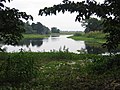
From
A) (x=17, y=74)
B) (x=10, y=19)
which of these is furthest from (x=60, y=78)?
(x=10, y=19)

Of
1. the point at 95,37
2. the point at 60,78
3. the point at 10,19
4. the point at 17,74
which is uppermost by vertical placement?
the point at 10,19

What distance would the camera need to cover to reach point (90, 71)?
42.2 ft

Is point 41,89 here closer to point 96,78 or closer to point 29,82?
point 29,82

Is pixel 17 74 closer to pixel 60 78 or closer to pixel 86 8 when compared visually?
pixel 60 78

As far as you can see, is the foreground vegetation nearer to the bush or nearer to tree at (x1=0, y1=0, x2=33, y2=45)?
the bush

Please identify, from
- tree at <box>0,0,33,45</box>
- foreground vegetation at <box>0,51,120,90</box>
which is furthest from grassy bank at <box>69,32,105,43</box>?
tree at <box>0,0,33,45</box>

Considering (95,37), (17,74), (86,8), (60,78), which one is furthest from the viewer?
(95,37)

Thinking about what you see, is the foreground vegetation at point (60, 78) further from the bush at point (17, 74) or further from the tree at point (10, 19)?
the tree at point (10, 19)

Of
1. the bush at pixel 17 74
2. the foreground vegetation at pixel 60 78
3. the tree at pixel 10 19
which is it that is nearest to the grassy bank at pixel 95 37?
the foreground vegetation at pixel 60 78

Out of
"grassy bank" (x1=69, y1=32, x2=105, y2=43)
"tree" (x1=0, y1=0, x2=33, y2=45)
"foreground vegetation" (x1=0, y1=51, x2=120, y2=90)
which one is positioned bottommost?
"foreground vegetation" (x1=0, y1=51, x2=120, y2=90)

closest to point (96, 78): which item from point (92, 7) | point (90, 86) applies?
point (90, 86)

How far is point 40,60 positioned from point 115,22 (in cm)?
864

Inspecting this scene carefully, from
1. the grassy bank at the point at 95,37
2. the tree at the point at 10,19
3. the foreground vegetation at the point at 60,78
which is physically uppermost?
the tree at the point at 10,19

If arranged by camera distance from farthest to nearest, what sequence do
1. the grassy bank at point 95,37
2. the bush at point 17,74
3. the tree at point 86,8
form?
the grassy bank at point 95,37, the bush at point 17,74, the tree at point 86,8
